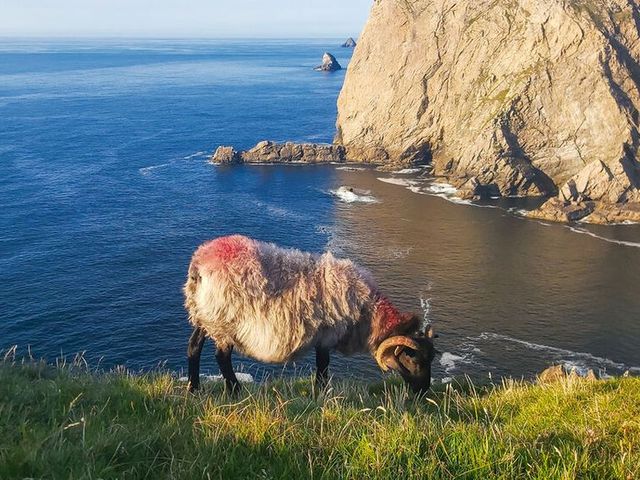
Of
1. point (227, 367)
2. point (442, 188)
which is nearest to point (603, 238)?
point (442, 188)

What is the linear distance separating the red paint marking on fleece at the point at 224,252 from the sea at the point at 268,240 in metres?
10.9

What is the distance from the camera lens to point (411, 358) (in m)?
10.4

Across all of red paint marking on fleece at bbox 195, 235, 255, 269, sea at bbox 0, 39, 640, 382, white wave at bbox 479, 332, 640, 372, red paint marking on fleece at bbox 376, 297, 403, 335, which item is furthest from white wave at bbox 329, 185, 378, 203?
red paint marking on fleece at bbox 195, 235, 255, 269

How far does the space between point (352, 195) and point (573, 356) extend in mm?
50288

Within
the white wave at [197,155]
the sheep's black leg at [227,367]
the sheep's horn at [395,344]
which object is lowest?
the white wave at [197,155]

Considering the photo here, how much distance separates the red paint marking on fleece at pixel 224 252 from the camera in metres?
10.1

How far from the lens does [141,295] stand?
57.8 metres

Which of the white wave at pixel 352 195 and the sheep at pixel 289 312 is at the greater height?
the sheep at pixel 289 312

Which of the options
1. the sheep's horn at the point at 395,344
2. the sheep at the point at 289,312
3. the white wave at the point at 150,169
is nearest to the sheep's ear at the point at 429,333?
the sheep at the point at 289,312

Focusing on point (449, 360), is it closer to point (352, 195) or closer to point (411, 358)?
point (411, 358)

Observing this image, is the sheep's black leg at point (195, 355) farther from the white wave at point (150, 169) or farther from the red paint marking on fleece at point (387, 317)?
the white wave at point (150, 169)

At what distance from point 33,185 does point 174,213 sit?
25.4 m

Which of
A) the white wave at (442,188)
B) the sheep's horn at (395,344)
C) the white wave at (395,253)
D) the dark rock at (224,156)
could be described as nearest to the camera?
the sheep's horn at (395,344)

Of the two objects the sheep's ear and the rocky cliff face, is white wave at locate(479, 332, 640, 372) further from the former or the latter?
the sheep's ear
